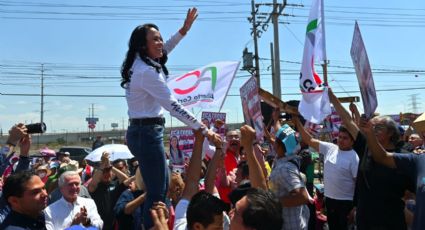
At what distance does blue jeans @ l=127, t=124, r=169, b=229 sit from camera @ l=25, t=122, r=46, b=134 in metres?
1.05

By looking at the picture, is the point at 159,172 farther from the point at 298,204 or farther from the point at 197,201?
the point at 298,204

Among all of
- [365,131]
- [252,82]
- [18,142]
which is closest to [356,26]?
[365,131]

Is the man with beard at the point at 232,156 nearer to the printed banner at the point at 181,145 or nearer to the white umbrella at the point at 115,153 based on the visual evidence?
the printed banner at the point at 181,145

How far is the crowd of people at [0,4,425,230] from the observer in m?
2.96

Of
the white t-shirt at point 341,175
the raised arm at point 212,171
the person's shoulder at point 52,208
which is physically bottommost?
the person's shoulder at point 52,208

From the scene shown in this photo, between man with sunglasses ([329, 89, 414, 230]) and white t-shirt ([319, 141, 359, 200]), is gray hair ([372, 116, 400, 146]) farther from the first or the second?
white t-shirt ([319, 141, 359, 200])

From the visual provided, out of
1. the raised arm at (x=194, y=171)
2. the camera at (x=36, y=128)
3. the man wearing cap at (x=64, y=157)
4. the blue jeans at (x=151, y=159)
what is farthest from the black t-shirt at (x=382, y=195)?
the man wearing cap at (x=64, y=157)

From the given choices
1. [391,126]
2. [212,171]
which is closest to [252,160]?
[212,171]

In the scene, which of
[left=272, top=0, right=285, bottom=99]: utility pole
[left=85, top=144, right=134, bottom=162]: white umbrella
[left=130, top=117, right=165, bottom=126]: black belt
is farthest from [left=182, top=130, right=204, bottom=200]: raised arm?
[left=272, top=0, right=285, bottom=99]: utility pole

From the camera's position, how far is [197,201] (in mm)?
2697

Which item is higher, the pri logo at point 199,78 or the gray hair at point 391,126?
the pri logo at point 199,78

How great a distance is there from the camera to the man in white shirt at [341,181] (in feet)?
18.8

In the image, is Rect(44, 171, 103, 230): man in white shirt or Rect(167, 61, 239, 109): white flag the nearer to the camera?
Rect(44, 171, 103, 230): man in white shirt

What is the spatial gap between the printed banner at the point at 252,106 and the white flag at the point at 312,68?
950mm
